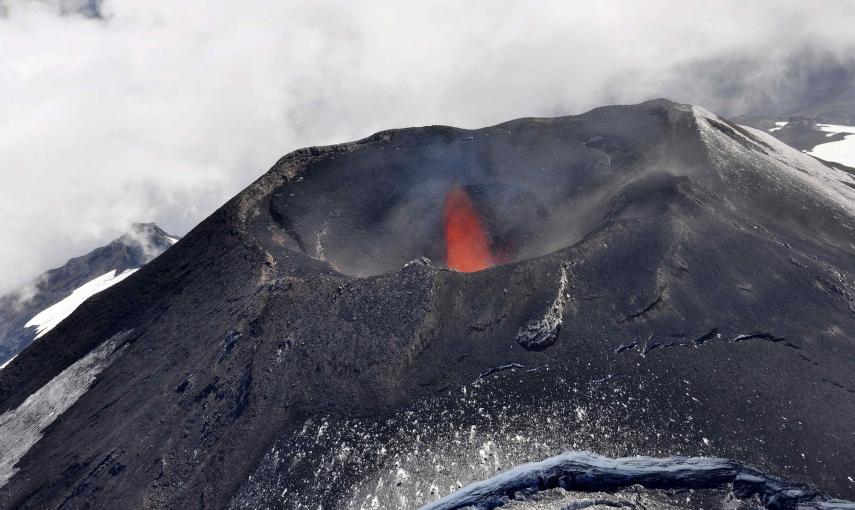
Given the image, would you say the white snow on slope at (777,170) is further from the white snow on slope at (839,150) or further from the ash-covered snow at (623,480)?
the white snow on slope at (839,150)

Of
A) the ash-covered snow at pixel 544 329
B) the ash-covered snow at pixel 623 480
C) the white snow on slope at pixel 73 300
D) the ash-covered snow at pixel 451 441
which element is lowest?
the ash-covered snow at pixel 623 480

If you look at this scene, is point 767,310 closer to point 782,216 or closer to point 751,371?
point 751,371

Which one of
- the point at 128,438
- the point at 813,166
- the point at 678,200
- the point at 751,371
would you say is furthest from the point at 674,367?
the point at 813,166

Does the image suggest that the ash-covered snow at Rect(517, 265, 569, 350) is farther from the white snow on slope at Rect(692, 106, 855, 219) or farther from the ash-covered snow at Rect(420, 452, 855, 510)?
the white snow on slope at Rect(692, 106, 855, 219)

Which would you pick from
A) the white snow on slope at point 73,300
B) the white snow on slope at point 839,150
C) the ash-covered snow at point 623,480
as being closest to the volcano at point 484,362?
the ash-covered snow at point 623,480

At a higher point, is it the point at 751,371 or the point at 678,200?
the point at 678,200

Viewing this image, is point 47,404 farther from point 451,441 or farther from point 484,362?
point 484,362

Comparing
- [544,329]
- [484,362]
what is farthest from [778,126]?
[484,362]
